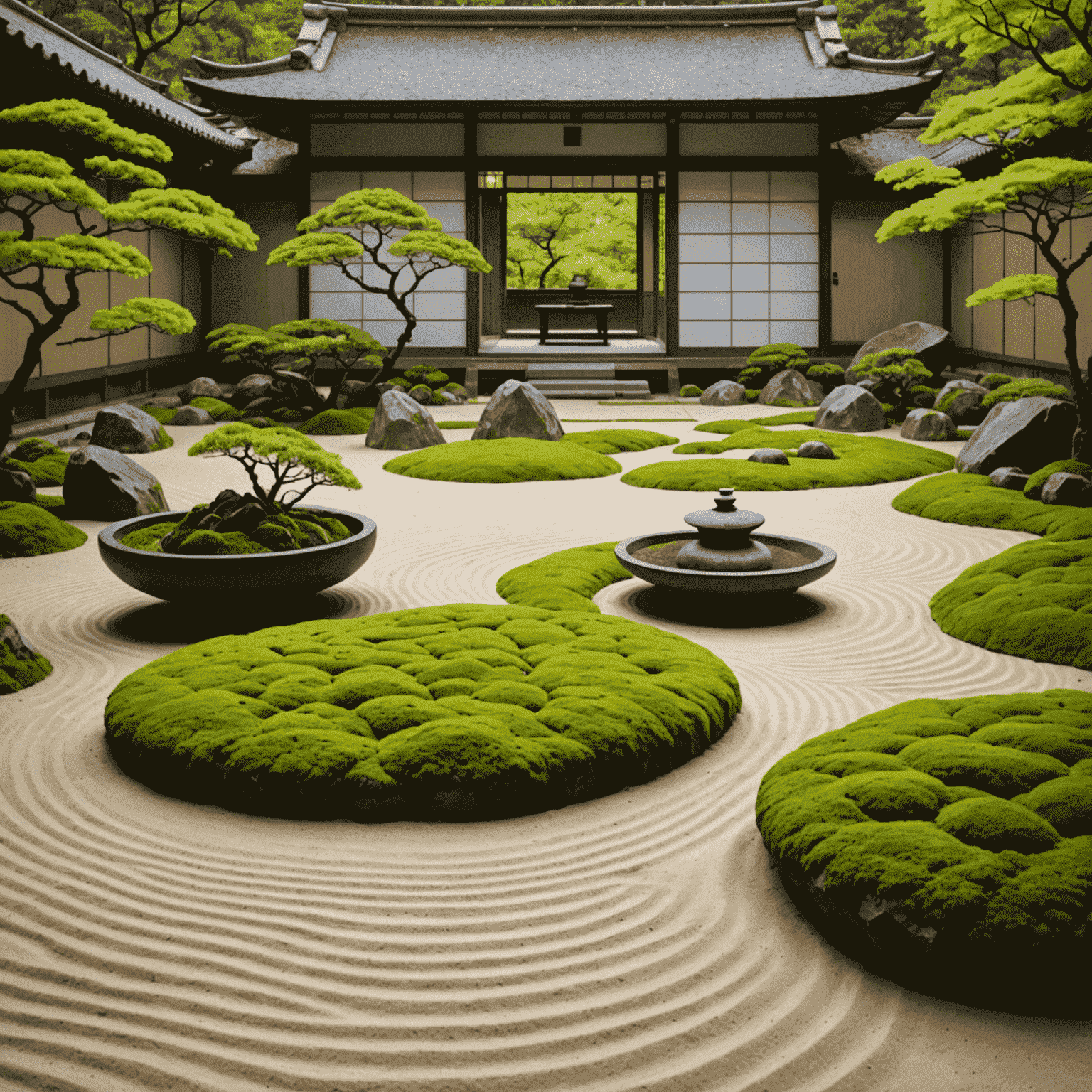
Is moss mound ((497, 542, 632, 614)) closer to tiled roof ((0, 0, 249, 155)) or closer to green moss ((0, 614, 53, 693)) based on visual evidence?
green moss ((0, 614, 53, 693))

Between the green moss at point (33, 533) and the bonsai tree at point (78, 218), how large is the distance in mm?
1948

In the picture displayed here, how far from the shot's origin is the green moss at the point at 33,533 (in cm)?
727

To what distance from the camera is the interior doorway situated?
23.0m

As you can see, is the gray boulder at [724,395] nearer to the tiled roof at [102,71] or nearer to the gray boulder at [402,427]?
the gray boulder at [402,427]

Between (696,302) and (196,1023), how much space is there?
1714cm

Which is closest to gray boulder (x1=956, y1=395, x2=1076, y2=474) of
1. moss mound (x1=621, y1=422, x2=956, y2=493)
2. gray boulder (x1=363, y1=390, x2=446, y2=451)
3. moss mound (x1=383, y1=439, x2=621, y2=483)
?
moss mound (x1=621, y1=422, x2=956, y2=493)

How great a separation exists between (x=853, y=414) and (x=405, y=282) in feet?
26.6

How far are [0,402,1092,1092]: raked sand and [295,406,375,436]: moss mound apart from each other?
9200 millimetres

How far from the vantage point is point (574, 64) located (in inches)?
741

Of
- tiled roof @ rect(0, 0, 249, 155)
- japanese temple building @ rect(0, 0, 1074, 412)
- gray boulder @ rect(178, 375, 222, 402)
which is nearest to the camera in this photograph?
tiled roof @ rect(0, 0, 249, 155)

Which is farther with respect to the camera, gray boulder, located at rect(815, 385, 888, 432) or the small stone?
gray boulder, located at rect(815, 385, 888, 432)

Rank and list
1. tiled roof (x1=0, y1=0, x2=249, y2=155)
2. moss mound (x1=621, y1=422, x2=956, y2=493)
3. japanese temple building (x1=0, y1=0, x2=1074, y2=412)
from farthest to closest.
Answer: japanese temple building (x1=0, y1=0, x2=1074, y2=412) → tiled roof (x1=0, y1=0, x2=249, y2=155) → moss mound (x1=621, y1=422, x2=956, y2=493)

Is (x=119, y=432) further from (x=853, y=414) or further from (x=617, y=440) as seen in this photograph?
(x=853, y=414)

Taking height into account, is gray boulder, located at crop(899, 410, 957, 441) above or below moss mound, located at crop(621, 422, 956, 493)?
above
